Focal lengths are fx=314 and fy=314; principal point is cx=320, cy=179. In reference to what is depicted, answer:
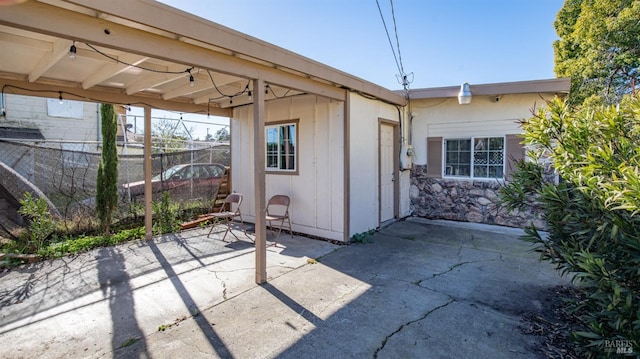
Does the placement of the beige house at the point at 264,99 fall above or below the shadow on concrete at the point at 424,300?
above

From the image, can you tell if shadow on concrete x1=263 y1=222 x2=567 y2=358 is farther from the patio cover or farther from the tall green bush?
the tall green bush

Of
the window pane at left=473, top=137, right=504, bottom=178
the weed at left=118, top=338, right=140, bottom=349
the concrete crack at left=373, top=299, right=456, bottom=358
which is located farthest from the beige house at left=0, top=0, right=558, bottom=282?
the concrete crack at left=373, top=299, right=456, bottom=358

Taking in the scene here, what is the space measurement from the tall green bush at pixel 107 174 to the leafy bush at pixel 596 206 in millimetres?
6480

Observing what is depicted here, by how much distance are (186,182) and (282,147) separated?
112 inches

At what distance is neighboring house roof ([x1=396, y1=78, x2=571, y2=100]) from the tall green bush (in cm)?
643

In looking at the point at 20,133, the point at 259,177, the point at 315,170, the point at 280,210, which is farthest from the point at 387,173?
the point at 20,133

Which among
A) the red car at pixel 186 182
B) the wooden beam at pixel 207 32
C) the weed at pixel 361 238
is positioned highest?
the wooden beam at pixel 207 32

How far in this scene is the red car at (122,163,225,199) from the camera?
7098 mm

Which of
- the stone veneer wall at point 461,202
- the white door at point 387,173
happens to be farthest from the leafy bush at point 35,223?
the stone veneer wall at point 461,202

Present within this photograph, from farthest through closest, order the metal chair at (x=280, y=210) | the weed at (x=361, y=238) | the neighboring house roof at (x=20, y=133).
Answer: the neighboring house roof at (x=20, y=133) < the metal chair at (x=280, y=210) < the weed at (x=361, y=238)

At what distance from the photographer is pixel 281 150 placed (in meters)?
6.46

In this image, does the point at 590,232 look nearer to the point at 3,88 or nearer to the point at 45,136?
the point at 3,88

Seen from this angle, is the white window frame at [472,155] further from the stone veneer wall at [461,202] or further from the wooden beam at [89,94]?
the wooden beam at [89,94]

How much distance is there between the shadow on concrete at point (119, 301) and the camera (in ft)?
8.49
